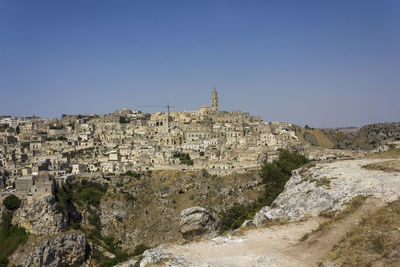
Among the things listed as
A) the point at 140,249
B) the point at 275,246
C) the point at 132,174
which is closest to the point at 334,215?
the point at 275,246

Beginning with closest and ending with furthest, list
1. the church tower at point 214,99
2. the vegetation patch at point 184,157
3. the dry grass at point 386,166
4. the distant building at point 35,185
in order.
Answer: the dry grass at point 386,166, the distant building at point 35,185, the vegetation patch at point 184,157, the church tower at point 214,99

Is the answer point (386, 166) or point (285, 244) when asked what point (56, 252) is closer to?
point (285, 244)

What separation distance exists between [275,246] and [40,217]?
34.7 meters

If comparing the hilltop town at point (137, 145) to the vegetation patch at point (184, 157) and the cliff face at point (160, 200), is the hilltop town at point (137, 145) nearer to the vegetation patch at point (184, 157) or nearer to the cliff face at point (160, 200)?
the vegetation patch at point (184, 157)

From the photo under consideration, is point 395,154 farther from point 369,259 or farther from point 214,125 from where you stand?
point 214,125

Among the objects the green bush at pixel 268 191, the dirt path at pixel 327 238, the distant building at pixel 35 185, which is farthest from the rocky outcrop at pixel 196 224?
the distant building at pixel 35 185

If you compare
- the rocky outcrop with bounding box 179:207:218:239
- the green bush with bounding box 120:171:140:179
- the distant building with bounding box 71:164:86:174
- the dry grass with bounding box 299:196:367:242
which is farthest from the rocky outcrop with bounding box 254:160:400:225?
the distant building with bounding box 71:164:86:174

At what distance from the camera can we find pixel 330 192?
1978 centimetres

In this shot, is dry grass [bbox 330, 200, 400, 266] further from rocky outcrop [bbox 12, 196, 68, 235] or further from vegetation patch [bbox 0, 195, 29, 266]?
vegetation patch [bbox 0, 195, 29, 266]

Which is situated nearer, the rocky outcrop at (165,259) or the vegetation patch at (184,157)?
the rocky outcrop at (165,259)

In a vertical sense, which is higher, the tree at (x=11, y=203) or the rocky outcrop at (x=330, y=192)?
the rocky outcrop at (x=330, y=192)

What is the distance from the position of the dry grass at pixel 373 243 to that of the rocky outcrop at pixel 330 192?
7.49 feet

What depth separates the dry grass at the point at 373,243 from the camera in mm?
12422

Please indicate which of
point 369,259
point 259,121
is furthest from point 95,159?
point 369,259
